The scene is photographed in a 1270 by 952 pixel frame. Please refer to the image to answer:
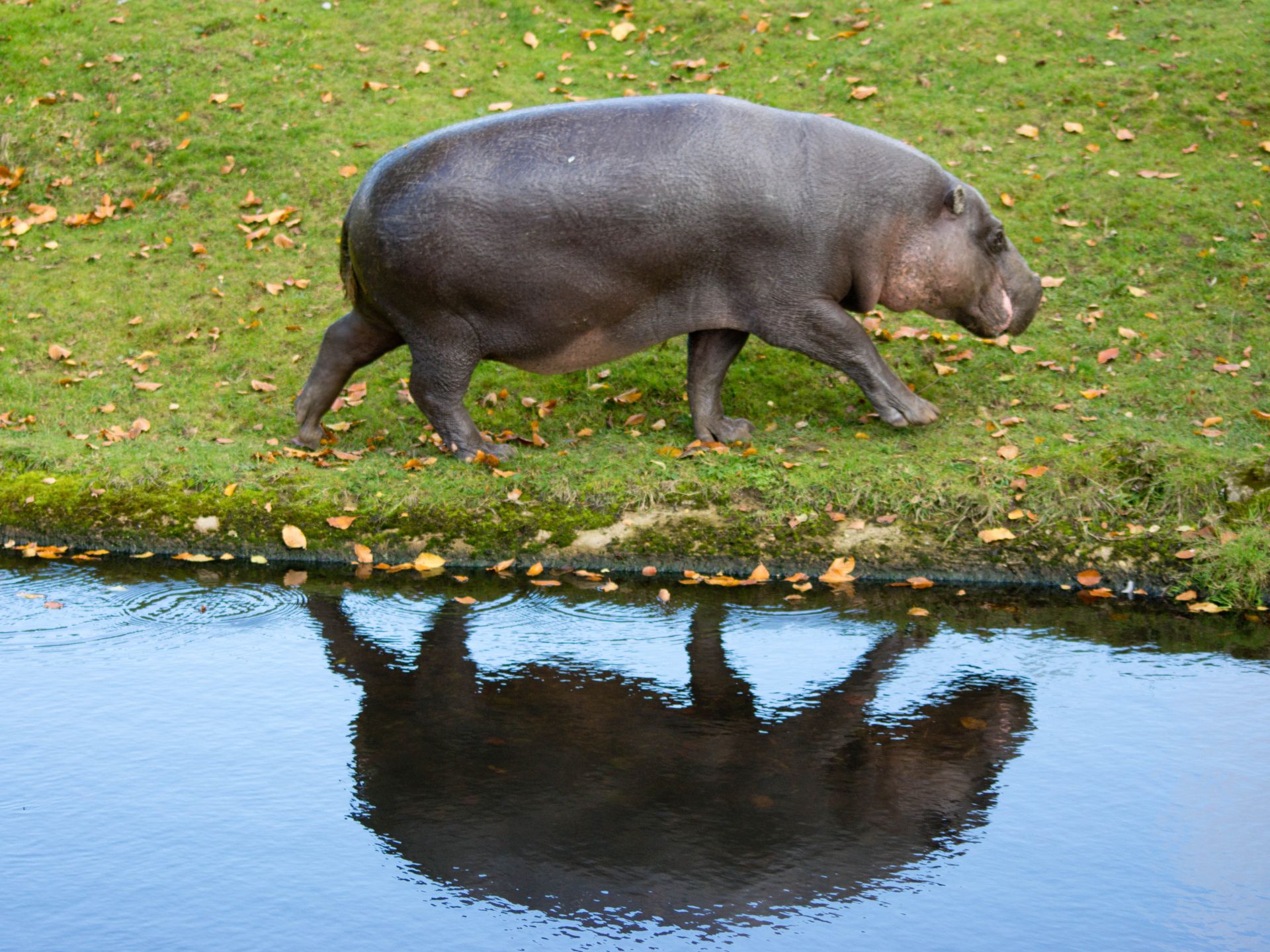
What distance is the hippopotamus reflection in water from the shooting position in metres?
4.35

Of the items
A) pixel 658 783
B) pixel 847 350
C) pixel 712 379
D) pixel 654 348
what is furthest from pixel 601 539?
pixel 654 348

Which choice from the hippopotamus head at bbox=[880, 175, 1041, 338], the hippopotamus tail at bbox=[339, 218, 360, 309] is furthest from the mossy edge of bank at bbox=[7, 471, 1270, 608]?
the hippopotamus head at bbox=[880, 175, 1041, 338]

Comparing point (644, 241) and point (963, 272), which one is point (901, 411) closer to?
point (963, 272)

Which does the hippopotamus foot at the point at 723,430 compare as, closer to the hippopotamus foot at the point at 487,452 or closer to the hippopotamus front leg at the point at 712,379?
the hippopotamus front leg at the point at 712,379

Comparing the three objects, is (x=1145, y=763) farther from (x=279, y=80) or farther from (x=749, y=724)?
(x=279, y=80)

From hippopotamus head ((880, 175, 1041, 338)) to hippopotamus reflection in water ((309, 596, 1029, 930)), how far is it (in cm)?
281

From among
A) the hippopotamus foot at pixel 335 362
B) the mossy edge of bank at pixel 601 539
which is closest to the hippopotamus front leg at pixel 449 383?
the hippopotamus foot at pixel 335 362

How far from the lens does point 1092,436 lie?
8.16 metres

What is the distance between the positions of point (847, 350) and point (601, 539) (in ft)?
6.51

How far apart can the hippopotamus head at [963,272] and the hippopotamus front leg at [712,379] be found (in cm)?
102

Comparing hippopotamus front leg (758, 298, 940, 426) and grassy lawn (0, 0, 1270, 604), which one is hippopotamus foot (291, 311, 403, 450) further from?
hippopotamus front leg (758, 298, 940, 426)

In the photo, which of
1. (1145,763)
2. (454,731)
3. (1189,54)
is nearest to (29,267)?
(454,731)

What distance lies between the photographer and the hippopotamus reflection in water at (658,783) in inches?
171

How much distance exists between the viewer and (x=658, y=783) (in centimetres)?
496
